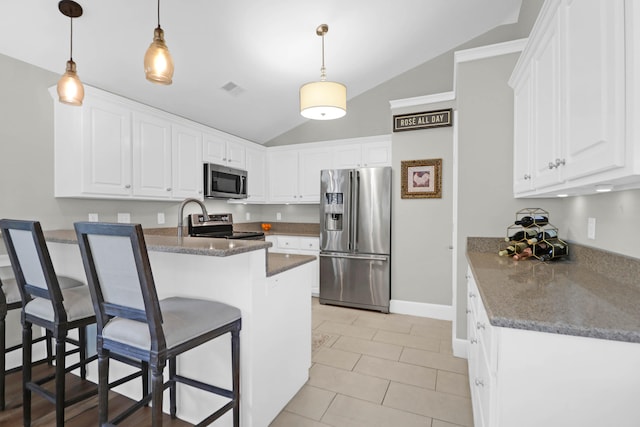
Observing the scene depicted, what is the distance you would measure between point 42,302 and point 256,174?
330 cm

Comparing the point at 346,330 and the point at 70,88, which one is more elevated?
the point at 70,88

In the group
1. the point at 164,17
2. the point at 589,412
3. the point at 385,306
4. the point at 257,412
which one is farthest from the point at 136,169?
the point at 589,412

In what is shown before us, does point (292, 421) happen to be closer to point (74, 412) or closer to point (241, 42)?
point (74, 412)

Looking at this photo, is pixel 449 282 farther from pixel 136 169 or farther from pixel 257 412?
pixel 136 169

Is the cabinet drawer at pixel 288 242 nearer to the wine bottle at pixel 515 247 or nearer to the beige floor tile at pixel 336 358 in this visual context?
the beige floor tile at pixel 336 358

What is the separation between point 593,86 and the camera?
1.03m

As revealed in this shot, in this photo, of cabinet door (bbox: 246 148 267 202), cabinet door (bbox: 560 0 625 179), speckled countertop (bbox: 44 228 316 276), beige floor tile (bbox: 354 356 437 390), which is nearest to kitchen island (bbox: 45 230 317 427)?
speckled countertop (bbox: 44 228 316 276)

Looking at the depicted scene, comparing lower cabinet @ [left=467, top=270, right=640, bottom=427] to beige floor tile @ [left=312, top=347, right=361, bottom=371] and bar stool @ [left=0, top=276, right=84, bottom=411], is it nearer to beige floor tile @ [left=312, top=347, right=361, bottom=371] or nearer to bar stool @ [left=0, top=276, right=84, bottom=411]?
beige floor tile @ [left=312, top=347, right=361, bottom=371]

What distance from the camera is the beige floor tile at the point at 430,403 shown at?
1.88m

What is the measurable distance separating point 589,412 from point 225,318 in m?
1.38

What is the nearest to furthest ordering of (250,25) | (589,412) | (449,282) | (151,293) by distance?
(589,412) → (151,293) → (250,25) → (449,282)

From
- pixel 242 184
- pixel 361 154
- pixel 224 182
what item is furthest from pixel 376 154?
pixel 224 182

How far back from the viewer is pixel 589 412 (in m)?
0.88

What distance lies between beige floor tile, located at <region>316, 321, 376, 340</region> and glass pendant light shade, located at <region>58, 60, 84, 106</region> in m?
2.83
